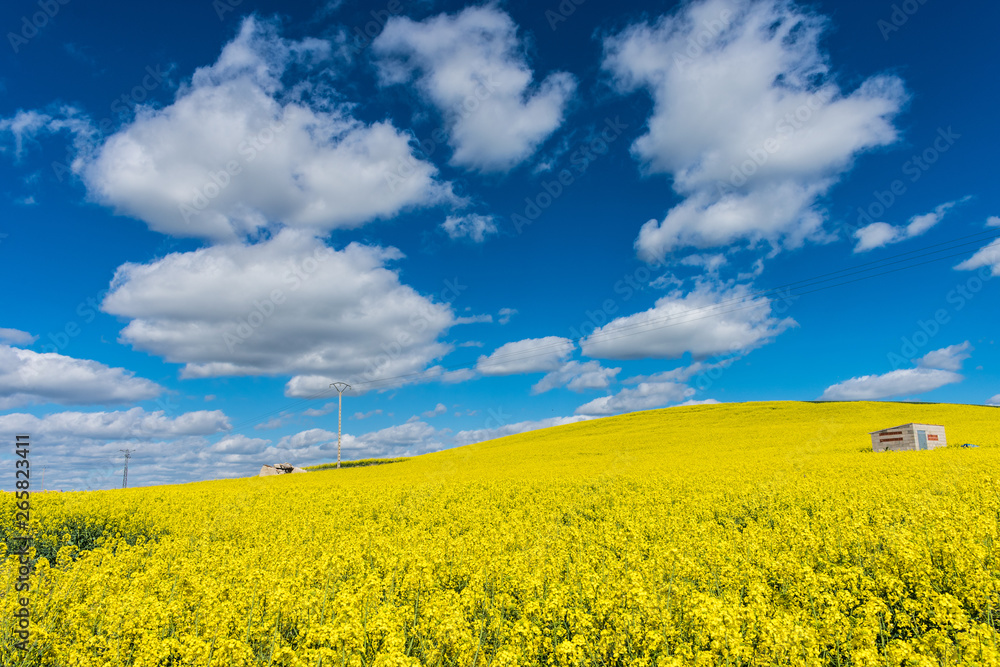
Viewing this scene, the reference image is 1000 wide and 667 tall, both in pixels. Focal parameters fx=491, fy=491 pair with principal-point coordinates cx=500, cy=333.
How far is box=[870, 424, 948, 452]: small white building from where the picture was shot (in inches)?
1239

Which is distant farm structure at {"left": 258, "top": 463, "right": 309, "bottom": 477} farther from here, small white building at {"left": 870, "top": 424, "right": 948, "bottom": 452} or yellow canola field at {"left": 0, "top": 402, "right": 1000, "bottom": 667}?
small white building at {"left": 870, "top": 424, "right": 948, "bottom": 452}

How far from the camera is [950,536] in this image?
8.65 meters

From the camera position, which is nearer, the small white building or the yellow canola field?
the yellow canola field

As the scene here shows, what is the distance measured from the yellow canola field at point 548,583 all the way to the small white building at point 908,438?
676 inches

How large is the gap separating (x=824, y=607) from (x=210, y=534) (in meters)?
15.2

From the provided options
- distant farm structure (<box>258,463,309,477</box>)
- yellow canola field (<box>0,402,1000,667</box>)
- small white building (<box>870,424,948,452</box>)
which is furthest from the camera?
distant farm structure (<box>258,463,309,477</box>)

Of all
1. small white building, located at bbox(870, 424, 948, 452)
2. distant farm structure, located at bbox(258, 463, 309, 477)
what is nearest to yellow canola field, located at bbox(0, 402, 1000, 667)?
small white building, located at bbox(870, 424, 948, 452)

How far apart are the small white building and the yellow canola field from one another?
56.4 ft

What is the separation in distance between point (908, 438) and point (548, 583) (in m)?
35.3

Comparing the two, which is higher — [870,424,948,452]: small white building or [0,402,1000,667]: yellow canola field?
Answer: [870,424,948,452]: small white building

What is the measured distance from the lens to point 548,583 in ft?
25.1

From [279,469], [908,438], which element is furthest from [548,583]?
[279,469]

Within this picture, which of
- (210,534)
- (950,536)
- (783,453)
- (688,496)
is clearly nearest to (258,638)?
(210,534)

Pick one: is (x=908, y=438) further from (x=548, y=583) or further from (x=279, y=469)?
(x=279, y=469)
